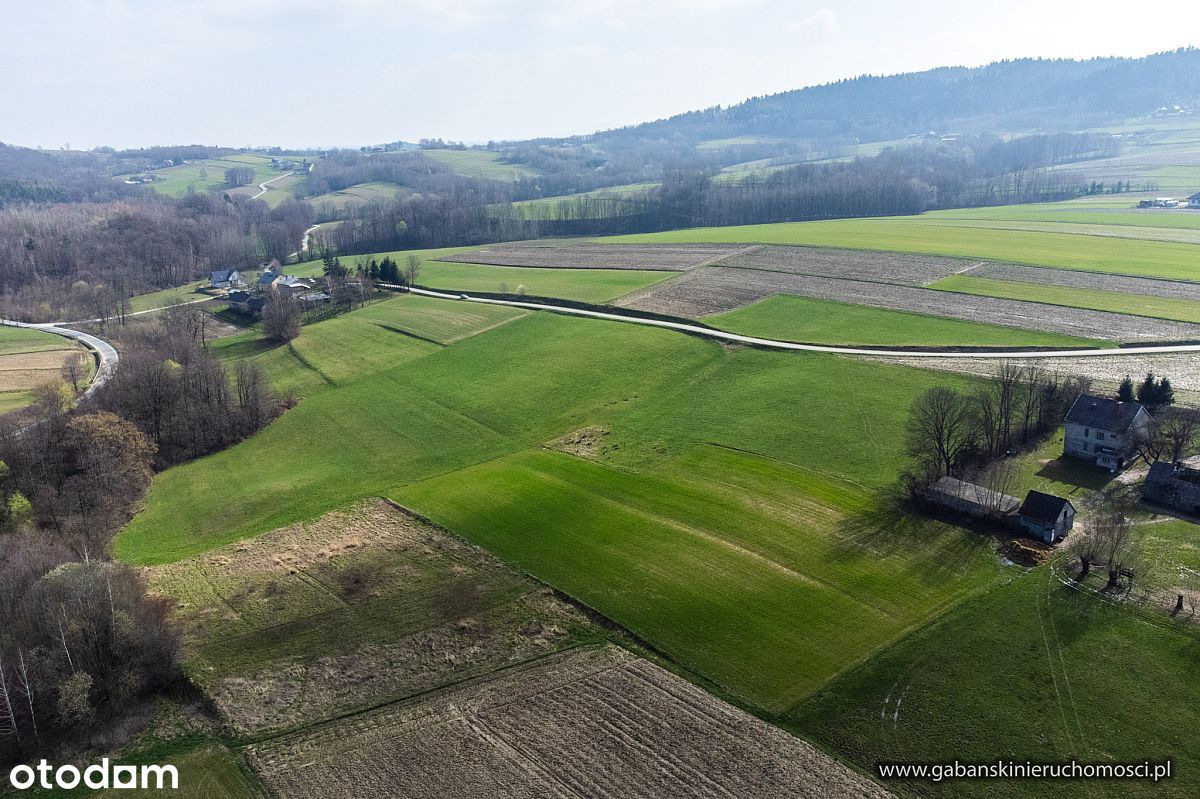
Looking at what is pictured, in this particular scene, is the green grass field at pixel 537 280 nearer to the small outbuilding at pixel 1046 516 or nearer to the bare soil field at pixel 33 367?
the bare soil field at pixel 33 367

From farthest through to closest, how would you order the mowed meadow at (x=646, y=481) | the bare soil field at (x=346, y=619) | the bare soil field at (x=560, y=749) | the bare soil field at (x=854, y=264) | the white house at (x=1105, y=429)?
the bare soil field at (x=854, y=264) → the white house at (x=1105, y=429) → the mowed meadow at (x=646, y=481) → the bare soil field at (x=346, y=619) → the bare soil field at (x=560, y=749)

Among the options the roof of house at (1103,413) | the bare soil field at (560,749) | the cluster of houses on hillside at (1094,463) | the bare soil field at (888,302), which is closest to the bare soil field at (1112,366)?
the bare soil field at (888,302)

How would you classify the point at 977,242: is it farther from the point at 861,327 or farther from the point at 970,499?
the point at 970,499

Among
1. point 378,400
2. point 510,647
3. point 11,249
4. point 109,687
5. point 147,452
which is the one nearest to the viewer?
point 109,687

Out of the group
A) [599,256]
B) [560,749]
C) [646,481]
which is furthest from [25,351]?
[560,749]

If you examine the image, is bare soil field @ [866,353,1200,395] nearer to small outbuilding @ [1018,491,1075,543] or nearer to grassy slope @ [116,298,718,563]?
grassy slope @ [116,298,718,563]

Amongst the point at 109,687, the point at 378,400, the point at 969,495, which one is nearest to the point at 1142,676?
the point at 969,495

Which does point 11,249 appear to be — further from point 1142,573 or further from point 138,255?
point 1142,573
